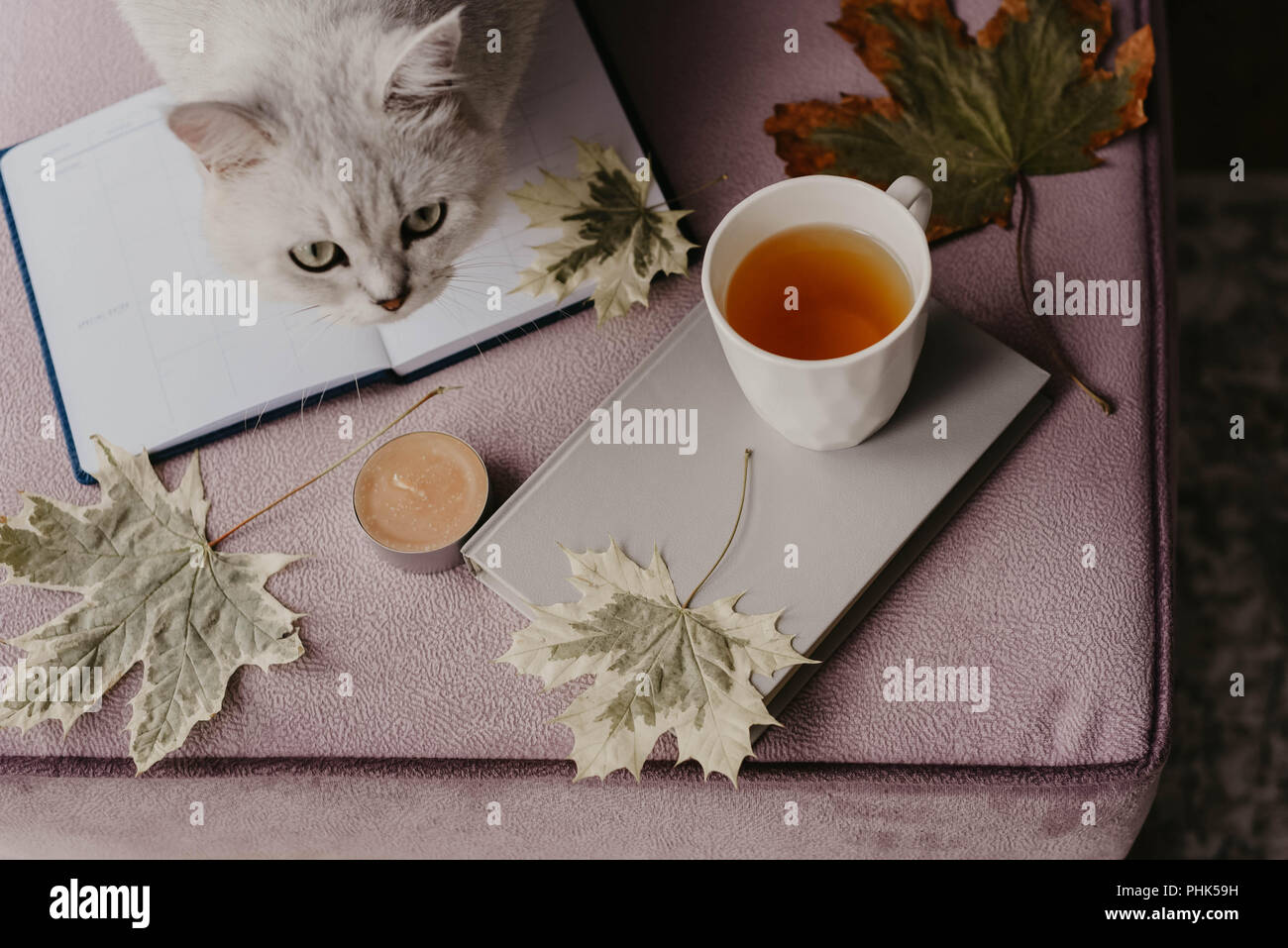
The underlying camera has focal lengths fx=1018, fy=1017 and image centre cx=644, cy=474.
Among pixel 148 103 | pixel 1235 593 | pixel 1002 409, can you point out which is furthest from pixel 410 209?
pixel 1235 593

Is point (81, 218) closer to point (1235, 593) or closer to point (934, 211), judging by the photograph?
point (934, 211)

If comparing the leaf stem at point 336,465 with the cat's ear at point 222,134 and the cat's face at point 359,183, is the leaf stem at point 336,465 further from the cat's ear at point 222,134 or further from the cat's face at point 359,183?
the cat's ear at point 222,134

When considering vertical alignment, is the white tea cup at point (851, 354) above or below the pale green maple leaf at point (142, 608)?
above

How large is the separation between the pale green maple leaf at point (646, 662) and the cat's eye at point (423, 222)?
25 centimetres

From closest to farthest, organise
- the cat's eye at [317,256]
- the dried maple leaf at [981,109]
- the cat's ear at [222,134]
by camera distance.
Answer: the cat's ear at [222,134], the cat's eye at [317,256], the dried maple leaf at [981,109]

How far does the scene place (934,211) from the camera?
79 cm

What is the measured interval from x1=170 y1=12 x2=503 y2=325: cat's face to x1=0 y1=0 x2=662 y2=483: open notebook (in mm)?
52

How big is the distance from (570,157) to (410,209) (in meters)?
0.18

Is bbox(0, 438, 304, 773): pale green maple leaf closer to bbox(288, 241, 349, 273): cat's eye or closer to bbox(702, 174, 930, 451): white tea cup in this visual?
bbox(288, 241, 349, 273): cat's eye

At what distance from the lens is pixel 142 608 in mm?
736

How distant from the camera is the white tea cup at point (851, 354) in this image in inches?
24.0

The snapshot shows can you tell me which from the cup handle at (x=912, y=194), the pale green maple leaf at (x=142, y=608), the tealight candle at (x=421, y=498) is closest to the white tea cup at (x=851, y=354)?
the cup handle at (x=912, y=194)

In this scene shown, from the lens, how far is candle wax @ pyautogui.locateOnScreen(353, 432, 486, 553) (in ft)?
2.40

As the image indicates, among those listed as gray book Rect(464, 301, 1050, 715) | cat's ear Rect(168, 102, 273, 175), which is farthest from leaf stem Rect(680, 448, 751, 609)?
cat's ear Rect(168, 102, 273, 175)
